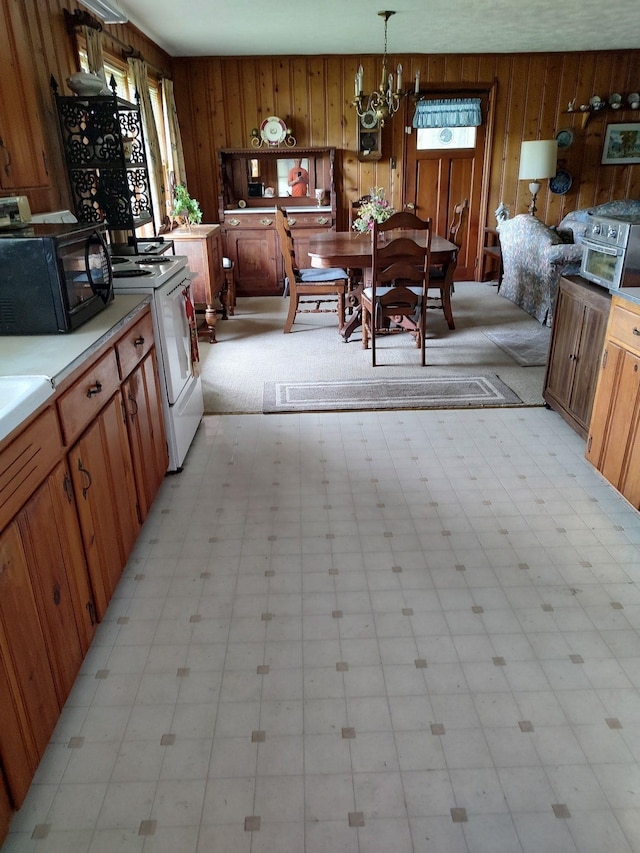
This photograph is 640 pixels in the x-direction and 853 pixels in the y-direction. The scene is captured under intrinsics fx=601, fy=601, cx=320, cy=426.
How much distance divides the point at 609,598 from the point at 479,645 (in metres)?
0.53

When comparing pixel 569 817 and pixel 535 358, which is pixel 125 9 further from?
pixel 569 817

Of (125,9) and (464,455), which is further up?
(125,9)

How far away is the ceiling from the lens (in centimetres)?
441

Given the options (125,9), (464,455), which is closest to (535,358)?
(464,455)

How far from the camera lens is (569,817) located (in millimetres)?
1353

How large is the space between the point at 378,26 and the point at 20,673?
547cm

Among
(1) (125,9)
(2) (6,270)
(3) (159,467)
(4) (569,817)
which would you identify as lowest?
(4) (569,817)

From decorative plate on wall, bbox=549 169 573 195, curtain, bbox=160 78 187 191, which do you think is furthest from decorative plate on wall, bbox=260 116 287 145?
decorative plate on wall, bbox=549 169 573 195

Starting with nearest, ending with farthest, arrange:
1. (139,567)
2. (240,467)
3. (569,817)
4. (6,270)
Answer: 1. (569,817)
2. (6,270)
3. (139,567)
4. (240,467)

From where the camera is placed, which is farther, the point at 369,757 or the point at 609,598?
the point at 609,598

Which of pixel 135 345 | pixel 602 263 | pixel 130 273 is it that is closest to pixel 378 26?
pixel 602 263

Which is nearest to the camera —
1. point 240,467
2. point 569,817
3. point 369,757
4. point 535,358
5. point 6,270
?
point 569,817

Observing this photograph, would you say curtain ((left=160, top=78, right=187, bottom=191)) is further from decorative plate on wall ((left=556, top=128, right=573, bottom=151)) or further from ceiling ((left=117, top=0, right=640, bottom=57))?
decorative plate on wall ((left=556, top=128, right=573, bottom=151))

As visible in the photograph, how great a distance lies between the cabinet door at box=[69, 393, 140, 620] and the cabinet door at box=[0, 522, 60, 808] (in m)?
0.37
